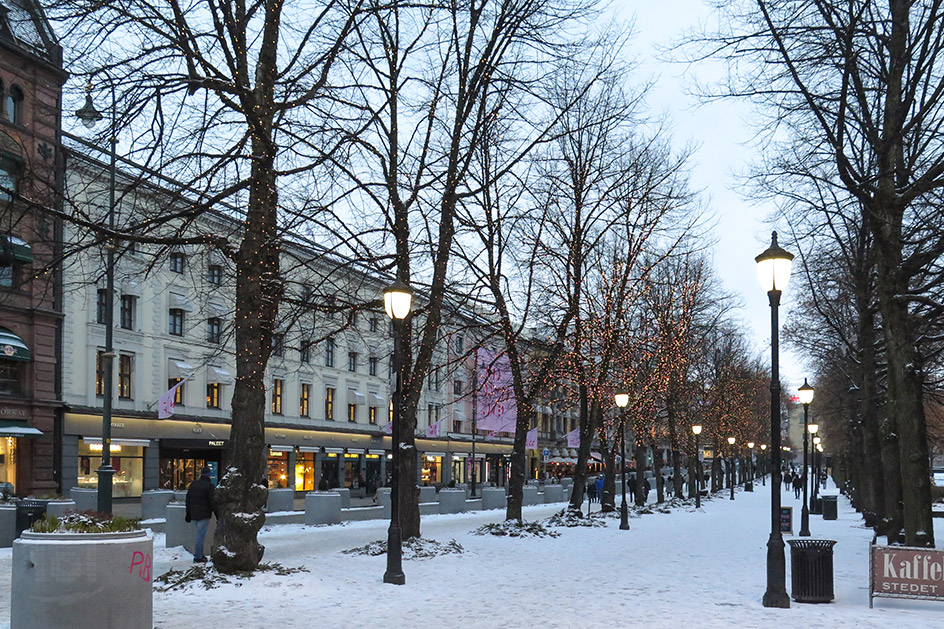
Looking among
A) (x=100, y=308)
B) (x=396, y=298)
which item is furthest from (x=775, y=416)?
(x=100, y=308)

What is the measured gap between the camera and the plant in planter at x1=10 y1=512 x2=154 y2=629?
8945 millimetres

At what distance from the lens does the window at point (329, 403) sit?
60.5 meters

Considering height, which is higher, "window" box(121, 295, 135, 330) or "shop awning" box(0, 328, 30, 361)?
"window" box(121, 295, 135, 330)

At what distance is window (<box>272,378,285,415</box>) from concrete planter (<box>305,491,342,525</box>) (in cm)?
2589

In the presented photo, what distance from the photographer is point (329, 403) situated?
60938 mm

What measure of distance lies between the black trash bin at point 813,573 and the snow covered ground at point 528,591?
0.85ft

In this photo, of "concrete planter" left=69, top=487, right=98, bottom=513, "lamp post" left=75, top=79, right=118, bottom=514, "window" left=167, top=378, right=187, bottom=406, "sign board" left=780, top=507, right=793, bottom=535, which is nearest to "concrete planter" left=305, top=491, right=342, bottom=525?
"concrete planter" left=69, top=487, right=98, bottom=513

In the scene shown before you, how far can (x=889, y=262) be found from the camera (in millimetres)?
17000

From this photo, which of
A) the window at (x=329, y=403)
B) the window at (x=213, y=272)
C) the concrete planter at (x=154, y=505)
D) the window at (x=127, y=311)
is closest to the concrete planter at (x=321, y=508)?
the concrete planter at (x=154, y=505)

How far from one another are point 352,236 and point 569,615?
26.7ft

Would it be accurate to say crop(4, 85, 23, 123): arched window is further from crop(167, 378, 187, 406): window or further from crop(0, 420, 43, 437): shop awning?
crop(167, 378, 187, 406): window

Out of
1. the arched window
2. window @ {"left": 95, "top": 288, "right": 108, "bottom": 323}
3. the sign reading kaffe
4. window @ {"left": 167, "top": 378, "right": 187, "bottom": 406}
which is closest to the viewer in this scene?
the sign reading kaffe

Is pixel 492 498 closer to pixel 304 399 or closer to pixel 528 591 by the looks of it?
pixel 304 399

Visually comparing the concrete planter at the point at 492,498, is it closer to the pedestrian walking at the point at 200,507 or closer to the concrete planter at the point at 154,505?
the concrete planter at the point at 154,505
